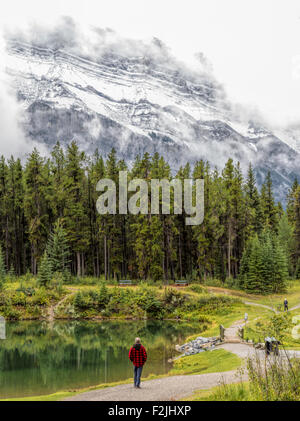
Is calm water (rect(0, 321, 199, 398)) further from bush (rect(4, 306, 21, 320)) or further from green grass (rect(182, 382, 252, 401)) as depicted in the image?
green grass (rect(182, 382, 252, 401))

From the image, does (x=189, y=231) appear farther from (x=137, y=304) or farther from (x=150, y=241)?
(x=137, y=304)

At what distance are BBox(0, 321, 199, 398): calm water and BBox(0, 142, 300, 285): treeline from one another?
13674mm

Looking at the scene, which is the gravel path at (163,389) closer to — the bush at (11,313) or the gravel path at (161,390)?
the gravel path at (161,390)

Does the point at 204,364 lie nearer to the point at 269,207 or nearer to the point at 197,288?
the point at 197,288

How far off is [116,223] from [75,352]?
2941cm

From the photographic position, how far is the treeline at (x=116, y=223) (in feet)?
169

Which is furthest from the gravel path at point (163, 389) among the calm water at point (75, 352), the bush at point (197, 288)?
the bush at point (197, 288)

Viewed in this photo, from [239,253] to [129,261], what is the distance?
16053 millimetres

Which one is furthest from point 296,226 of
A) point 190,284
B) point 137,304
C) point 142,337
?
point 142,337

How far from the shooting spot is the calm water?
2129cm

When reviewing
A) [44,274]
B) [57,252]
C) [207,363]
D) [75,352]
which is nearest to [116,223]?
[57,252]

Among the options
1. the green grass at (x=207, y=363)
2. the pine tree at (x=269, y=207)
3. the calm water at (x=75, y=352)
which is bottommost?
the calm water at (x=75, y=352)

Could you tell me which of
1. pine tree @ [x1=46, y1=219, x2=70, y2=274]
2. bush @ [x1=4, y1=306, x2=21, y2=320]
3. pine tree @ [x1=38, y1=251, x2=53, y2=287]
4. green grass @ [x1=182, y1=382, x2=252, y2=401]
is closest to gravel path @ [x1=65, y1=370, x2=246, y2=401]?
green grass @ [x1=182, y1=382, x2=252, y2=401]

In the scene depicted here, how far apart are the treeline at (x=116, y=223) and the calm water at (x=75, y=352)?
13.7 meters
